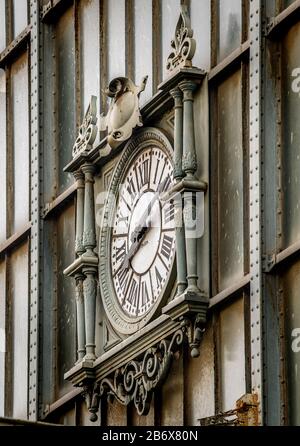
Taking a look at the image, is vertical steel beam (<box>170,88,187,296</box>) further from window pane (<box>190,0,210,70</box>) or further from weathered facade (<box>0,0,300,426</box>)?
window pane (<box>190,0,210,70</box>)

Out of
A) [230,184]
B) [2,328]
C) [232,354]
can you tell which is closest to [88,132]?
[230,184]

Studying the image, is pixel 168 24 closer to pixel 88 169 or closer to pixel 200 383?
pixel 88 169

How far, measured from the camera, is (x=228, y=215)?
31.0 metres

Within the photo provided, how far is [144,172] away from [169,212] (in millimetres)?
1223

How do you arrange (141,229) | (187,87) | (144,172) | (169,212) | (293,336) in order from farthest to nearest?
(144,172) → (141,229) → (169,212) → (187,87) → (293,336)

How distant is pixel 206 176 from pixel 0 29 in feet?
28.3

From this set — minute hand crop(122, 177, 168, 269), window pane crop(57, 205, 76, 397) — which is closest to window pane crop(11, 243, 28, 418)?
window pane crop(57, 205, 76, 397)

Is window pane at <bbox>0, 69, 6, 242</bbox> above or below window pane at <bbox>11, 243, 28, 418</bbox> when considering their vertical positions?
above

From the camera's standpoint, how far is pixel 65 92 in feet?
121

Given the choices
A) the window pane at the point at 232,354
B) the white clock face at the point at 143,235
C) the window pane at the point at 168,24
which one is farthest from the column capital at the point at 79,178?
the window pane at the point at 232,354

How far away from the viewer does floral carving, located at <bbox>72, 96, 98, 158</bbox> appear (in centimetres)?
3462

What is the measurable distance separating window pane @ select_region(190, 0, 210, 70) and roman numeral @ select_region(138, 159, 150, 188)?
155cm

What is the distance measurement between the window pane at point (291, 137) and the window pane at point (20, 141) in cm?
804
